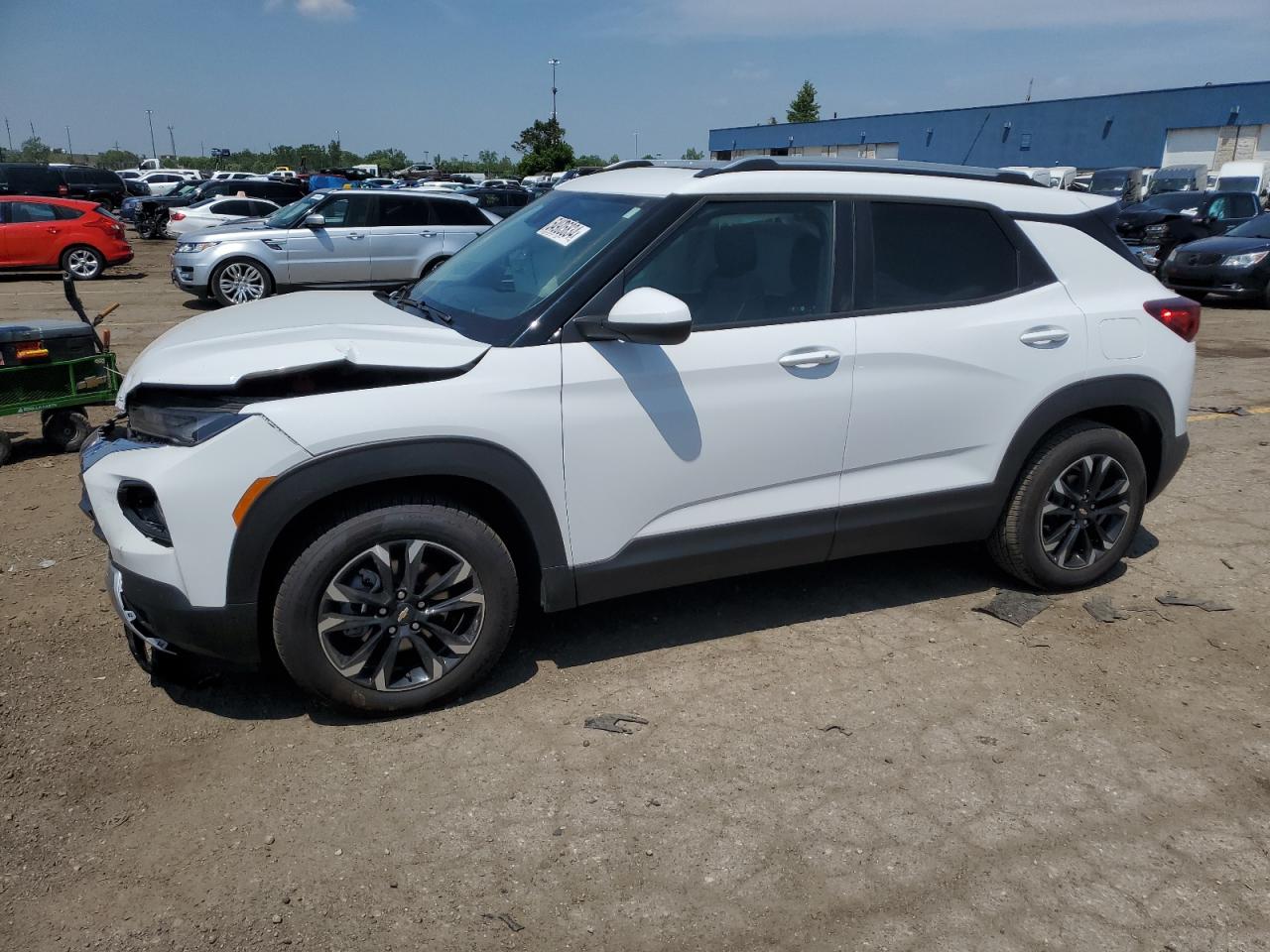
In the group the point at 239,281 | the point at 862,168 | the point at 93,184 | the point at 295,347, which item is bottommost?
the point at 239,281

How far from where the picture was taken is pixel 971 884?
2.70 meters

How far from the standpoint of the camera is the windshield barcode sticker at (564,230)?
3.80 m

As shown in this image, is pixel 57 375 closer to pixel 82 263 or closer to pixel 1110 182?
pixel 82 263

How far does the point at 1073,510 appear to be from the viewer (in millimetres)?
4352

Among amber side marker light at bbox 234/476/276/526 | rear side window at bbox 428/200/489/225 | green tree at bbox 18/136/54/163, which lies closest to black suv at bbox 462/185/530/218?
rear side window at bbox 428/200/489/225

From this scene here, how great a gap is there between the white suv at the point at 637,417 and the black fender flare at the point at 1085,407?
0.01m

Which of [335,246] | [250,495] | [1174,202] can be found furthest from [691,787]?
[1174,202]

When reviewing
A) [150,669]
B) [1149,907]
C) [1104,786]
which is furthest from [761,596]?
[150,669]

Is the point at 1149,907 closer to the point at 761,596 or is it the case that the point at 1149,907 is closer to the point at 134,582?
the point at 761,596

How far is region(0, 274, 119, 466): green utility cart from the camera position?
6.20 metres

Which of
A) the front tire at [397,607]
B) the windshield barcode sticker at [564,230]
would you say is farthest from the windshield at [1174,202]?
the front tire at [397,607]

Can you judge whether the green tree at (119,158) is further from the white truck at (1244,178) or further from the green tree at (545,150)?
the white truck at (1244,178)

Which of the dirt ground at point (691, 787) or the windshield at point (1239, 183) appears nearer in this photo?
the dirt ground at point (691, 787)

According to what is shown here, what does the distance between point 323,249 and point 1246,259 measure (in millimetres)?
13560
